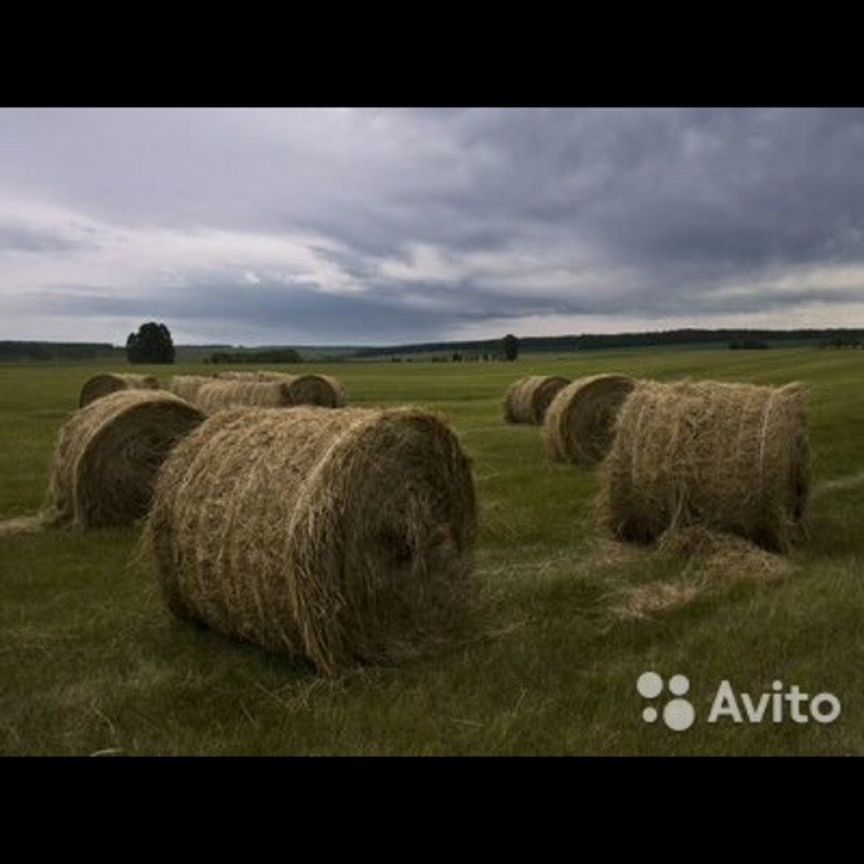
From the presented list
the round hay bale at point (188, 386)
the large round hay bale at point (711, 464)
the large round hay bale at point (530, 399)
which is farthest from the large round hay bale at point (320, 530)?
the round hay bale at point (188, 386)

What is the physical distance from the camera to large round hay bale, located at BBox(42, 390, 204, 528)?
1284 centimetres

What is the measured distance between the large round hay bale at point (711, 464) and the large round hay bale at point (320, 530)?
11.5 ft

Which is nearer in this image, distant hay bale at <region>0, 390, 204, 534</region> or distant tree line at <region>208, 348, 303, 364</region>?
distant hay bale at <region>0, 390, 204, 534</region>

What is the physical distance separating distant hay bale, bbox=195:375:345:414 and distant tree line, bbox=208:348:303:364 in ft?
211

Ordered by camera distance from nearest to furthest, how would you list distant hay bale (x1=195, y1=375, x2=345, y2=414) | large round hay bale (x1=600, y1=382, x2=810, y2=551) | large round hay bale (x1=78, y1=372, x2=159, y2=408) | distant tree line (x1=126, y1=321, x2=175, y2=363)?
large round hay bale (x1=600, y1=382, x2=810, y2=551)
distant hay bale (x1=195, y1=375, x2=345, y2=414)
large round hay bale (x1=78, y1=372, x2=159, y2=408)
distant tree line (x1=126, y1=321, x2=175, y2=363)

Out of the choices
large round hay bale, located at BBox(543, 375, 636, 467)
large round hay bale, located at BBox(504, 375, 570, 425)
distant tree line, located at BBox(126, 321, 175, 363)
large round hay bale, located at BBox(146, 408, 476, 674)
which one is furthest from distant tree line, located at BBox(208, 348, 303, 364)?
large round hay bale, located at BBox(146, 408, 476, 674)

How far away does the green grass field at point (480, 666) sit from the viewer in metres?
5.94

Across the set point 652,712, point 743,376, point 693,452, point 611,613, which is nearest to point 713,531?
point 693,452

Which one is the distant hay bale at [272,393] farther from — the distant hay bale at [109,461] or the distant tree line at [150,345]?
the distant tree line at [150,345]

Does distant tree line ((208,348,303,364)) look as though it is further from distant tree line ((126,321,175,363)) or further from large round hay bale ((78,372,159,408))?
large round hay bale ((78,372,159,408))

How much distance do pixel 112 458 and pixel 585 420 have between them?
9.37 meters

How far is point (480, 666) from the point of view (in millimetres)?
7199

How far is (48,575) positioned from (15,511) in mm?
4693
